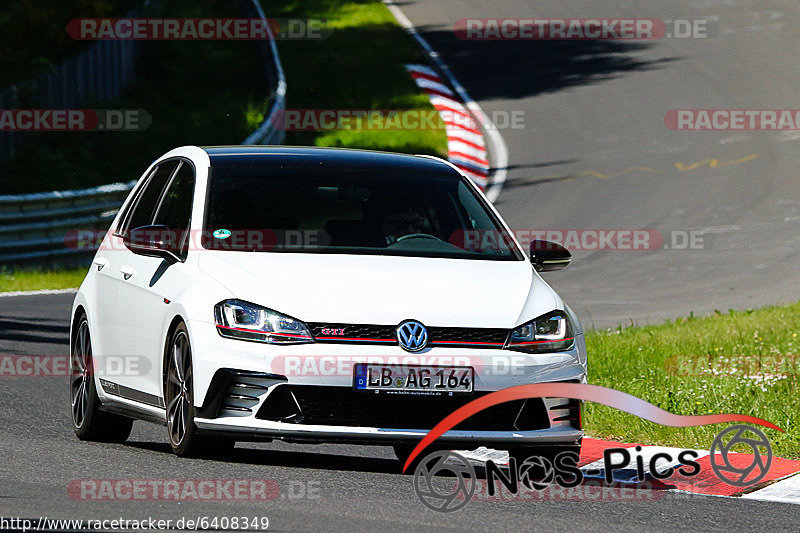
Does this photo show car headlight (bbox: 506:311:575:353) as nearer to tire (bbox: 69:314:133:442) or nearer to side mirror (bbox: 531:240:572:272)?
side mirror (bbox: 531:240:572:272)

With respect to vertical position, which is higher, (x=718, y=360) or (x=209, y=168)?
(x=209, y=168)

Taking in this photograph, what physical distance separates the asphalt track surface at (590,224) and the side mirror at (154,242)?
1096 mm

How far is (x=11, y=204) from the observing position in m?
20.5

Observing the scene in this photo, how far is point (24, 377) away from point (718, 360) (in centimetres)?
532

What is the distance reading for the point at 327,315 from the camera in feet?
26.1

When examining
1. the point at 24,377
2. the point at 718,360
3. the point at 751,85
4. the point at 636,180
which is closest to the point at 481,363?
the point at 718,360

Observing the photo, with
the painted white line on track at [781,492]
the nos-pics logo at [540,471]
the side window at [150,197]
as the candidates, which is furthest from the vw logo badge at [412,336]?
the side window at [150,197]

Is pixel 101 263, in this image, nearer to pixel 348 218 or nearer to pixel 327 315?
pixel 348 218

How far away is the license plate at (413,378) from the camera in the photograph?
789 centimetres

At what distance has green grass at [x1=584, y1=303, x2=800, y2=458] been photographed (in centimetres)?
1006

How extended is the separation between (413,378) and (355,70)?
94.8 ft

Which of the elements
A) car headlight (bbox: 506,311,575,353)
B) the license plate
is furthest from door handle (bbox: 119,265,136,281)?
car headlight (bbox: 506,311,575,353)

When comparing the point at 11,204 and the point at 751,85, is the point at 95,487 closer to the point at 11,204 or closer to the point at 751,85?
the point at 11,204

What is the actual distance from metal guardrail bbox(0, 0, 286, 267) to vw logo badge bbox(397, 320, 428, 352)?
Answer: 43.8 ft
